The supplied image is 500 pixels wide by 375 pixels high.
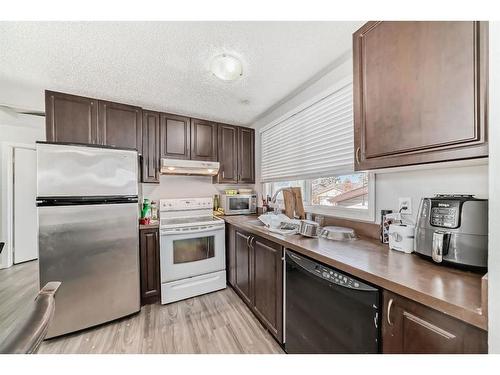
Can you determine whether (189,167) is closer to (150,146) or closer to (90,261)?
(150,146)

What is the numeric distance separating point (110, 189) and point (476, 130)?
2437 mm

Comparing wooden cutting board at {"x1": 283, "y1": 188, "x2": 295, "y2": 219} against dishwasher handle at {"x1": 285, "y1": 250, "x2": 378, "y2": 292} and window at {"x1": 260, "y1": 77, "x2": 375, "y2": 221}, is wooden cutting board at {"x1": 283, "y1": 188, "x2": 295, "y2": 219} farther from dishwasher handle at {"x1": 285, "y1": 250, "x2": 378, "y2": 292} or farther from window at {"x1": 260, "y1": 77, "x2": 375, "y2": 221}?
dishwasher handle at {"x1": 285, "y1": 250, "x2": 378, "y2": 292}

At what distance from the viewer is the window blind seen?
1.59 metres

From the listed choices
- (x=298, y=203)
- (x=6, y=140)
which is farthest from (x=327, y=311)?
(x=6, y=140)

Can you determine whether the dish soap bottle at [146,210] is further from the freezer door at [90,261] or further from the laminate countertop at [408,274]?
the laminate countertop at [408,274]

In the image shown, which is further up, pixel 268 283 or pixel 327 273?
pixel 327 273

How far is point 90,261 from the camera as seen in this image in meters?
1.70

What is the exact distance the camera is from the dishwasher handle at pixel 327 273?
33.9 inches

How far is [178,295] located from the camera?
211cm

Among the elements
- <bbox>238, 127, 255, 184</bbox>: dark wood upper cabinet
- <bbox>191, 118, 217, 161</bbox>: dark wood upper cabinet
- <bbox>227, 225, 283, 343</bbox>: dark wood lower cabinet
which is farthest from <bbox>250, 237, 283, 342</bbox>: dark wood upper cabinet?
<bbox>191, 118, 217, 161</bbox>: dark wood upper cabinet

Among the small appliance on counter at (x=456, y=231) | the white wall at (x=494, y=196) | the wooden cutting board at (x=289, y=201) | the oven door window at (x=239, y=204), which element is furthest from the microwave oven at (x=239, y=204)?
the white wall at (x=494, y=196)

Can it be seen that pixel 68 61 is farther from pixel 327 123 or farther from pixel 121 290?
pixel 327 123

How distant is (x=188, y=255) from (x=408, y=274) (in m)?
2.03
